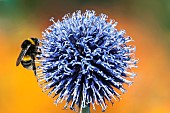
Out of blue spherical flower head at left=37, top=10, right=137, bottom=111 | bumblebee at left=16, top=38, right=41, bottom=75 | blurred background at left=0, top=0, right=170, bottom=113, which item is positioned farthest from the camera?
blurred background at left=0, top=0, right=170, bottom=113

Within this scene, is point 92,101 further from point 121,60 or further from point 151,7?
point 151,7

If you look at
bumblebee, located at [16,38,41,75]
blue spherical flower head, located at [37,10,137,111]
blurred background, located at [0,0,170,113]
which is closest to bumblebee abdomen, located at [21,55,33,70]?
bumblebee, located at [16,38,41,75]

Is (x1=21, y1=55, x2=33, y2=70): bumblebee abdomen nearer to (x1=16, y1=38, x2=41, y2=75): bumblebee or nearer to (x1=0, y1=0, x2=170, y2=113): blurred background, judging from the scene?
(x1=16, y1=38, x2=41, y2=75): bumblebee

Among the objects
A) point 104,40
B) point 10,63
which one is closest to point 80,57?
point 104,40

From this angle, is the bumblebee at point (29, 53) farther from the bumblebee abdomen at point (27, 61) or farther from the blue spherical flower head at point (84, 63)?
the blue spherical flower head at point (84, 63)

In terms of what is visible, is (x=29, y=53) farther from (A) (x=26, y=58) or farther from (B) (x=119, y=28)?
(B) (x=119, y=28)

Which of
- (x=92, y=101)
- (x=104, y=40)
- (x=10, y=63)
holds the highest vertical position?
(x=10, y=63)

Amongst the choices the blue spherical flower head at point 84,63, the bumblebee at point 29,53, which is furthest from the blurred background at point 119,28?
the blue spherical flower head at point 84,63
